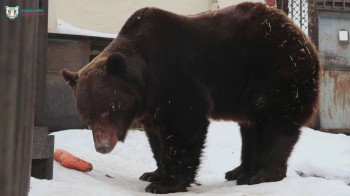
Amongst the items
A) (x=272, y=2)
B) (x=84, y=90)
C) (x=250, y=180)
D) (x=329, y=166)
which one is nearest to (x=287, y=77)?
(x=250, y=180)

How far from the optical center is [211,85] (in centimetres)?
456

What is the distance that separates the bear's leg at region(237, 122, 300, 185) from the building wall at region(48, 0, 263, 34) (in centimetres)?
613

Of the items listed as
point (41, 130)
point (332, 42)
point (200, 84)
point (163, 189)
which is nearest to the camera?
point (41, 130)

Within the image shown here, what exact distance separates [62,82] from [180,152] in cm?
437

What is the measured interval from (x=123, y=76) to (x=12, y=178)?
3004 millimetres

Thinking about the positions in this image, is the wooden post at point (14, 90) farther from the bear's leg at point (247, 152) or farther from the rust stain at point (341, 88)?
the rust stain at point (341, 88)

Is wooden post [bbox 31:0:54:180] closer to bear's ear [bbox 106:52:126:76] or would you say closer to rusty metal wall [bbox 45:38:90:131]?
bear's ear [bbox 106:52:126:76]

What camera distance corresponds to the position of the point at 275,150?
4531 millimetres

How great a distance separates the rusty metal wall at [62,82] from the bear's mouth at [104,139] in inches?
164

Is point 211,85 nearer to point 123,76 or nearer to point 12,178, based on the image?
point 123,76

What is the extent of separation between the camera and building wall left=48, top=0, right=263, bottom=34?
32.8 ft

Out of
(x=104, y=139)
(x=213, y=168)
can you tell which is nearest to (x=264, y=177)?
(x=104, y=139)

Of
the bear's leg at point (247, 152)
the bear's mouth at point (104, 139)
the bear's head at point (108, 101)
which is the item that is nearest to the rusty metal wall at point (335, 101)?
the bear's leg at point (247, 152)

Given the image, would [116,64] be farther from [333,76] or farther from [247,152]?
[333,76]
